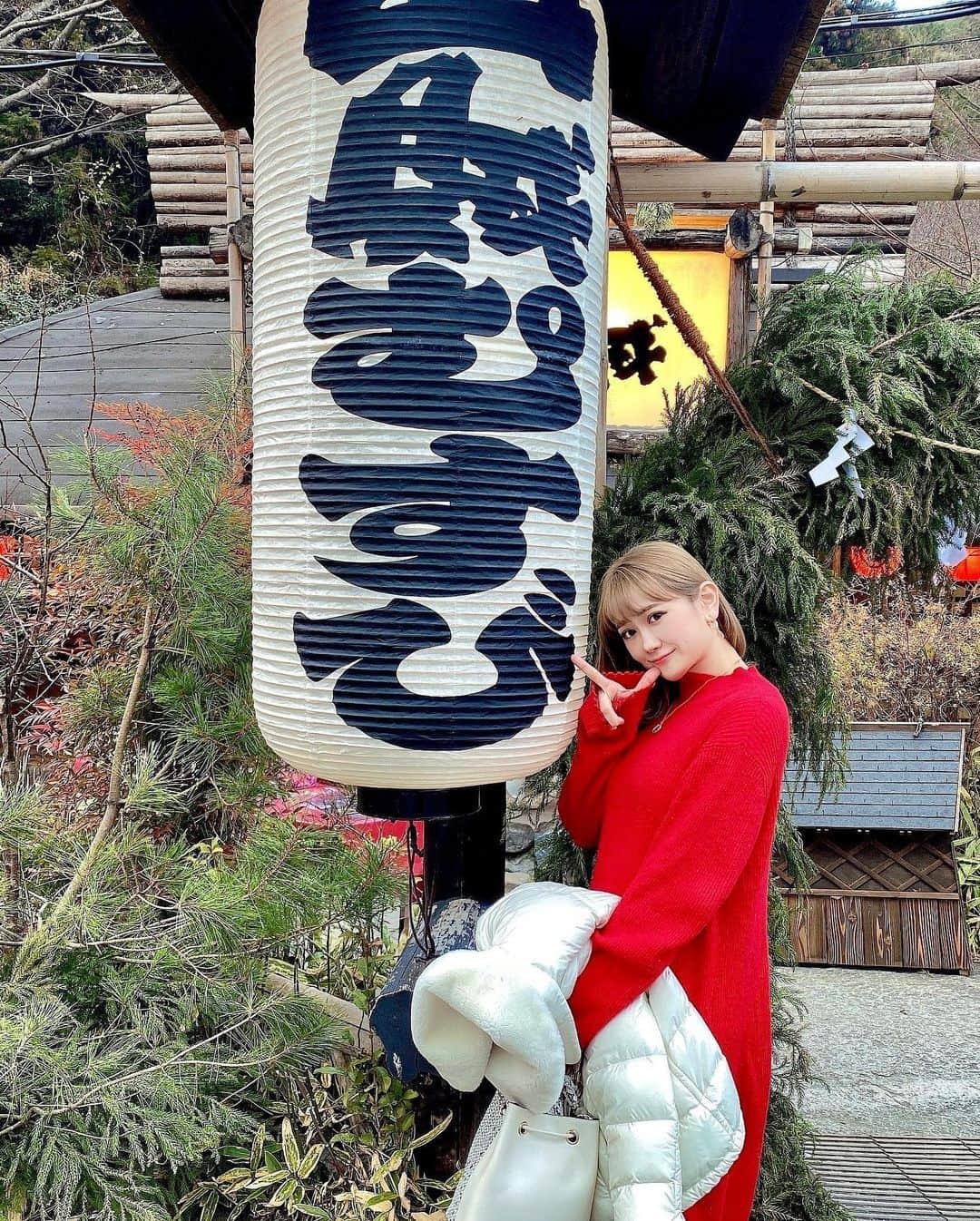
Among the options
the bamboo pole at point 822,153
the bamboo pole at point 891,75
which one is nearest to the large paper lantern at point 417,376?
the bamboo pole at point 822,153

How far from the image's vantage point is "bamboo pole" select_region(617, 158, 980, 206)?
98.0 inches

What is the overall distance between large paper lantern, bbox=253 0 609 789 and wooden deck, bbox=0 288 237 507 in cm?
338

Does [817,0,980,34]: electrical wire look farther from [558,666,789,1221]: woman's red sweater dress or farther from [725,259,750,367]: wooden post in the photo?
[558,666,789,1221]: woman's red sweater dress

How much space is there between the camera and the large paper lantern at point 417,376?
169 centimetres

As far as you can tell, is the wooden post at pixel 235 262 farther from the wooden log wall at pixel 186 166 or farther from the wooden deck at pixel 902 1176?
the wooden deck at pixel 902 1176

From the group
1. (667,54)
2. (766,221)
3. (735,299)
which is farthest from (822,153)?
(667,54)

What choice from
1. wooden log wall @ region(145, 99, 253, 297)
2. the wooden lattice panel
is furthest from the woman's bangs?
wooden log wall @ region(145, 99, 253, 297)

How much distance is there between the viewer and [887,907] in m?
5.20

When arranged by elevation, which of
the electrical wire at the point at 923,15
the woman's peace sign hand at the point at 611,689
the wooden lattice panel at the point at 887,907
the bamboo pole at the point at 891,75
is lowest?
the wooden lattice panel at the point at 887,907

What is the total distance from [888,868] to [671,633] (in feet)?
13.4

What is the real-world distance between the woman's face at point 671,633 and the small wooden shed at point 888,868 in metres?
3.56

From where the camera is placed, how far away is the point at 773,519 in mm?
2283

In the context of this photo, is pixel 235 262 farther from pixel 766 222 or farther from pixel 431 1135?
pixel 431 1135

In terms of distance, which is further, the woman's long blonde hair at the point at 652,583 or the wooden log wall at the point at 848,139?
the wooden log wall at the point at 848,139
